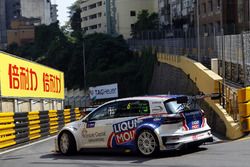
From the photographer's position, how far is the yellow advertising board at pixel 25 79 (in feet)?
74.8

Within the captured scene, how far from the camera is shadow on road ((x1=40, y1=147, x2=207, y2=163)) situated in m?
12.1

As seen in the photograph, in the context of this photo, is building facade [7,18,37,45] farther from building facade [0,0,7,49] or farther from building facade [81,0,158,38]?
building facade [81,0,158,38]

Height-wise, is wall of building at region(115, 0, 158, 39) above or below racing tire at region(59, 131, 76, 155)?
above

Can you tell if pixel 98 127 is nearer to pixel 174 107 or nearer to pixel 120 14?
pixel 174 107

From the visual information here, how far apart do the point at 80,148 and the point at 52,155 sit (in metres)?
0.90

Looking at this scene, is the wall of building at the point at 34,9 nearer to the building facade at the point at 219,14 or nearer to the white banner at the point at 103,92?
the white banner at the point at 103,92

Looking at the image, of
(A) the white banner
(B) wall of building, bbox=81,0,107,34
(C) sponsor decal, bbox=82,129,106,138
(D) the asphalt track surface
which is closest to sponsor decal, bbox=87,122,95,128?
(C) sponsor decal, bbox=82,129,106,138

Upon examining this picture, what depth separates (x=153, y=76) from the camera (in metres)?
71.5

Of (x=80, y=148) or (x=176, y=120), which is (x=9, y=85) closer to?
(x=80, y=148)

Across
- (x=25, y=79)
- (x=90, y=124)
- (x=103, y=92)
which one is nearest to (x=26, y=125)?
(x=90, y=124)

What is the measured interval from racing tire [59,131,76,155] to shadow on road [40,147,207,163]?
0.51 feet

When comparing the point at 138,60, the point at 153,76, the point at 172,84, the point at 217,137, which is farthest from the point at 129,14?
the point at 217,137

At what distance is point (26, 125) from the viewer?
19031mm

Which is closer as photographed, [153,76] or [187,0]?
[153,76]
